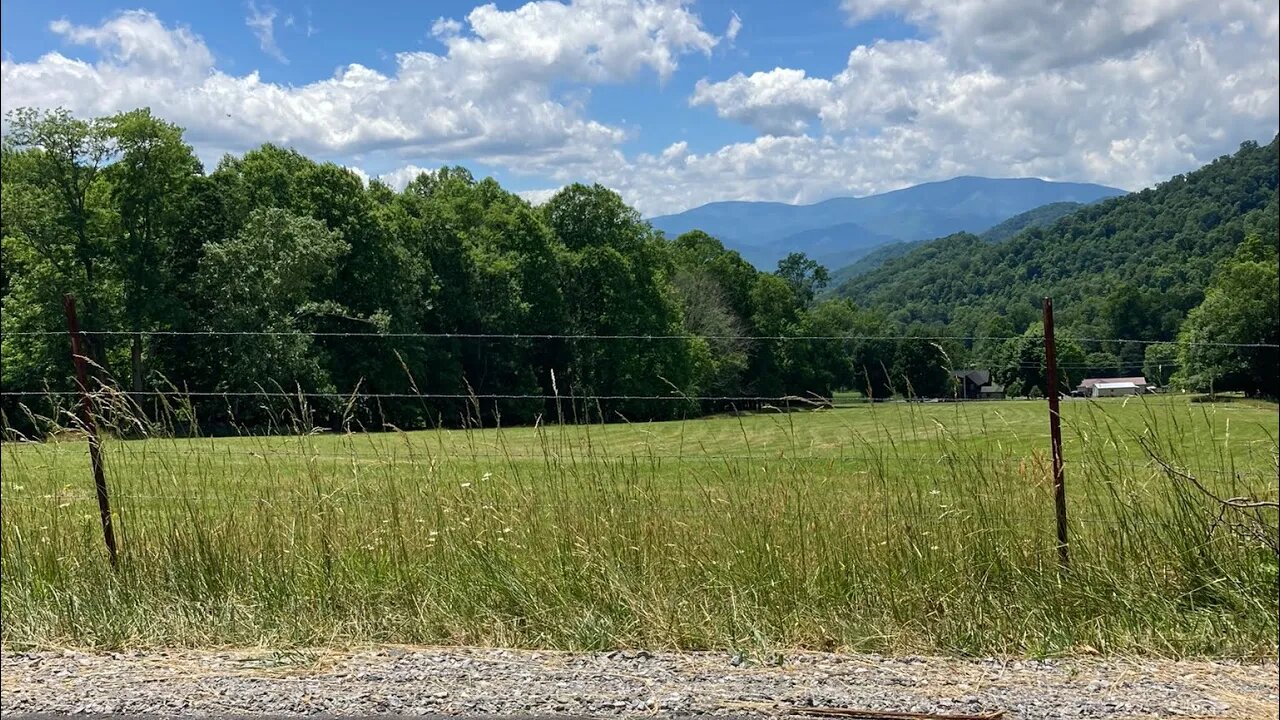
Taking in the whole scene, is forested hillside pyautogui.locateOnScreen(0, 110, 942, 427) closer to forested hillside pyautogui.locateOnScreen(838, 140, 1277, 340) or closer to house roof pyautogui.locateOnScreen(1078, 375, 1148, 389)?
forested hillside pyautogui.locateOnScreen(838, 140, 1277, 340)

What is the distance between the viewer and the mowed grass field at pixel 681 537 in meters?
4.83

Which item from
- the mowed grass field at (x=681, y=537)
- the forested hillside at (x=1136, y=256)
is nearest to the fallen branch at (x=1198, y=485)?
the mowed grass field at (x=681, y=537)

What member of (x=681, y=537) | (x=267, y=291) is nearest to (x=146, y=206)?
(x=267, y=291)

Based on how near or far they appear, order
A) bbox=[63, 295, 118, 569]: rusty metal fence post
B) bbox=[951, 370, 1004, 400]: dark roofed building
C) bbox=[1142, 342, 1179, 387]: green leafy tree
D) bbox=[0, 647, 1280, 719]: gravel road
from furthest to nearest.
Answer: bbox=[951, 370, 1004, 400]: dark roofed building, bbox=[1142, 342, 1179, 387]: green leafy tree, bbox=[63, 295, 118, 569]: rusty metal fence post, bbox=[0, 647, 1280, 719]: gravel road

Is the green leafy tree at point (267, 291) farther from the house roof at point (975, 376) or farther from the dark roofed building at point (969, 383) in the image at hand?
the dark roofed building at point (969, 383)

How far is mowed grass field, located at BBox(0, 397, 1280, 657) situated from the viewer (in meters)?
4.83

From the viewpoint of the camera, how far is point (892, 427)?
20.0ft

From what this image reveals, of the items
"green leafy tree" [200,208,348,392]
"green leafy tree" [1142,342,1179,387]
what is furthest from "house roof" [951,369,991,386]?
"green leafy tree" [200,208,348,392]

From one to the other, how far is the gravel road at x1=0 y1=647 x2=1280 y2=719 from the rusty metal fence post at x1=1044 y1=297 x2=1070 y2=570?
845 mm

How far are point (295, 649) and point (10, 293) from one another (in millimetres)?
42152

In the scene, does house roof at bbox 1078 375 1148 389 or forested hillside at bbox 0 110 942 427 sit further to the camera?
forested hillside at bbox 0 110 942 427

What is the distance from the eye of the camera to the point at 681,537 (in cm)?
537

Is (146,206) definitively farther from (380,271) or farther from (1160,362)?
(1160,362)

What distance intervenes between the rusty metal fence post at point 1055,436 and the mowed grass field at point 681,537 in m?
0.08
